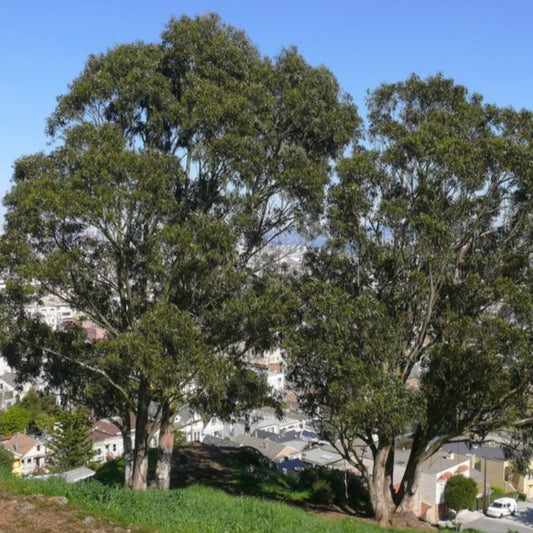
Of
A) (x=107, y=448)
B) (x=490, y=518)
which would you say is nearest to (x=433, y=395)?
(x=490, y=518)

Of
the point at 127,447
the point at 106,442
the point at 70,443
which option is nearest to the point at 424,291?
the point at 127,447

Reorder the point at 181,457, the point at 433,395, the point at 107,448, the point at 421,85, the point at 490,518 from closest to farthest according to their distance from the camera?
the point at 433,395 → the point at 421,85 → the point at 181,457 → the point at 490,518 → the point at 107,448

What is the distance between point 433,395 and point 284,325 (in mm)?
3351

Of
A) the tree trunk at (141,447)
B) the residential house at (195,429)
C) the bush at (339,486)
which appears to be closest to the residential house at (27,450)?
the residential house at (195,429)

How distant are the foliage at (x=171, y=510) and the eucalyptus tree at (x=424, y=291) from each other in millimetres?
2961

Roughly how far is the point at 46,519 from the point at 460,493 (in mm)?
24547

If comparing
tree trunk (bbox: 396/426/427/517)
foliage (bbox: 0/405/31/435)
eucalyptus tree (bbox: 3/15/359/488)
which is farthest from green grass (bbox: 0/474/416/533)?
foliage (bbox: 0/405/31/435)

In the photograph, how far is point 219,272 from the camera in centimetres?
1240

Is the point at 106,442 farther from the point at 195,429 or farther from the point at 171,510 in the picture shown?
the point at 171,510

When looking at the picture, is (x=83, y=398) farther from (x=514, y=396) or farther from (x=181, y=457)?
(x=514, y=396)

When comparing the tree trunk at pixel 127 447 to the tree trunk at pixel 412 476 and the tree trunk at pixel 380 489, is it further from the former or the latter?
the tree trunk at pixel 412 476

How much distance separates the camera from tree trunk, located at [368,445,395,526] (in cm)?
1364

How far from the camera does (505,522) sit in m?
27.1

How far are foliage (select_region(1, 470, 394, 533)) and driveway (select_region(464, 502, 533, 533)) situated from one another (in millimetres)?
18290
